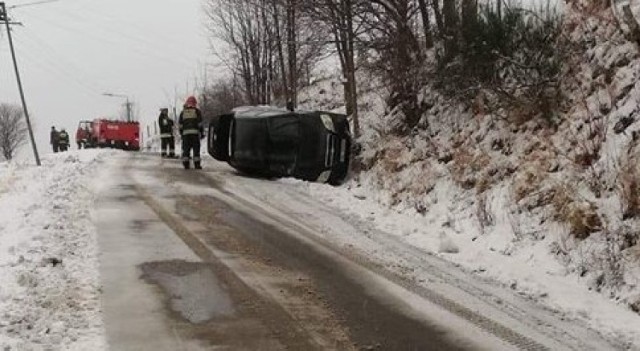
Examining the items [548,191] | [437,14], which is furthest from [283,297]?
[437,14]

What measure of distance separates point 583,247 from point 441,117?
695 centimetres

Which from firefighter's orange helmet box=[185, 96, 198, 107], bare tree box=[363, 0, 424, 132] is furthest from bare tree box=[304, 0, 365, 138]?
firefighter's orange helmet box=[185, 96, 198, 107]

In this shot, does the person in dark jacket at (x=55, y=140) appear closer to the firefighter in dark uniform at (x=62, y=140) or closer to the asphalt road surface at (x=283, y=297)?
the firefighter in dark uniform at (x=62, y=140)

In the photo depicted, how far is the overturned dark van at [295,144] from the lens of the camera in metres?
15.5

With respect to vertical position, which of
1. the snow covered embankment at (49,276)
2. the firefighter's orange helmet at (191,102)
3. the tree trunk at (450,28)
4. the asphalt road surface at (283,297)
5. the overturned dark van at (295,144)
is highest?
the tree trunk at (450,28)

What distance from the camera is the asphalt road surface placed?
17.4ft

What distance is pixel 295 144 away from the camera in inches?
609

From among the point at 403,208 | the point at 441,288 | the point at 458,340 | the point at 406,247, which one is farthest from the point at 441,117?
the point at 458,340

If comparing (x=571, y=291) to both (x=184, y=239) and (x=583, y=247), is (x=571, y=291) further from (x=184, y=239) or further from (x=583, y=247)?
(x=184, y=239)

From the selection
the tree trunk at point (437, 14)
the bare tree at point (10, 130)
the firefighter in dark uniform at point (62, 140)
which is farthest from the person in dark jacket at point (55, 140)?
the bare tree at point (10, 130)

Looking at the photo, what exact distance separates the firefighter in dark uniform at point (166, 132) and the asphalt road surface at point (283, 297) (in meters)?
12.1

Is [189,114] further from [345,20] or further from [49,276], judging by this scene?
[49,276]

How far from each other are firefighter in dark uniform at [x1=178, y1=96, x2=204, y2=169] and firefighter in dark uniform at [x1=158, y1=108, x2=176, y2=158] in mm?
4295

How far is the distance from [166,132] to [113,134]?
22.2 m
